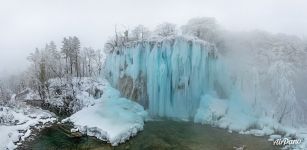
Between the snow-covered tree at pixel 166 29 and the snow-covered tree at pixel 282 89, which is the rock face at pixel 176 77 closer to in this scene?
the snow-covered tree at pixel 282 89

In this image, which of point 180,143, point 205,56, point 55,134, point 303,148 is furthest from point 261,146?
point 55,134

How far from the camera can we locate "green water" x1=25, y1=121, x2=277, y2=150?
3275 cm

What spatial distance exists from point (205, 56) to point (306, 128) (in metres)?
13.5

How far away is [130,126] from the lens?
37.0 m

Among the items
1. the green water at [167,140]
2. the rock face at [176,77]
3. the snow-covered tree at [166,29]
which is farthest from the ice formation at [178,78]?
the snow-covered tree at [166,29]

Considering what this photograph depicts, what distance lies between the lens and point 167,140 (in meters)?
34.5

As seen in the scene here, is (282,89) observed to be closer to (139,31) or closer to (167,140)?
(167,140)

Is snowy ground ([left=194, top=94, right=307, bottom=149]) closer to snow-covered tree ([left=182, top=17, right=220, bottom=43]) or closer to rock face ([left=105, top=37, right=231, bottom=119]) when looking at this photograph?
rock face ([left=105, top=37, right=231, bottom=119])

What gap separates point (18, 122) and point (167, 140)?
16976 millimetres

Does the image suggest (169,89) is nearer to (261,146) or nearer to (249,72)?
(249,72)

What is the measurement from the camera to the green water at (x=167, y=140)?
107ft

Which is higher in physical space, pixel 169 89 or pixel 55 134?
pixel 169 89

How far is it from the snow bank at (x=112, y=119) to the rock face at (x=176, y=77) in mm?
2294

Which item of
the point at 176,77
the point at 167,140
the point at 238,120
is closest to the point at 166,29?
the point at 176,77
